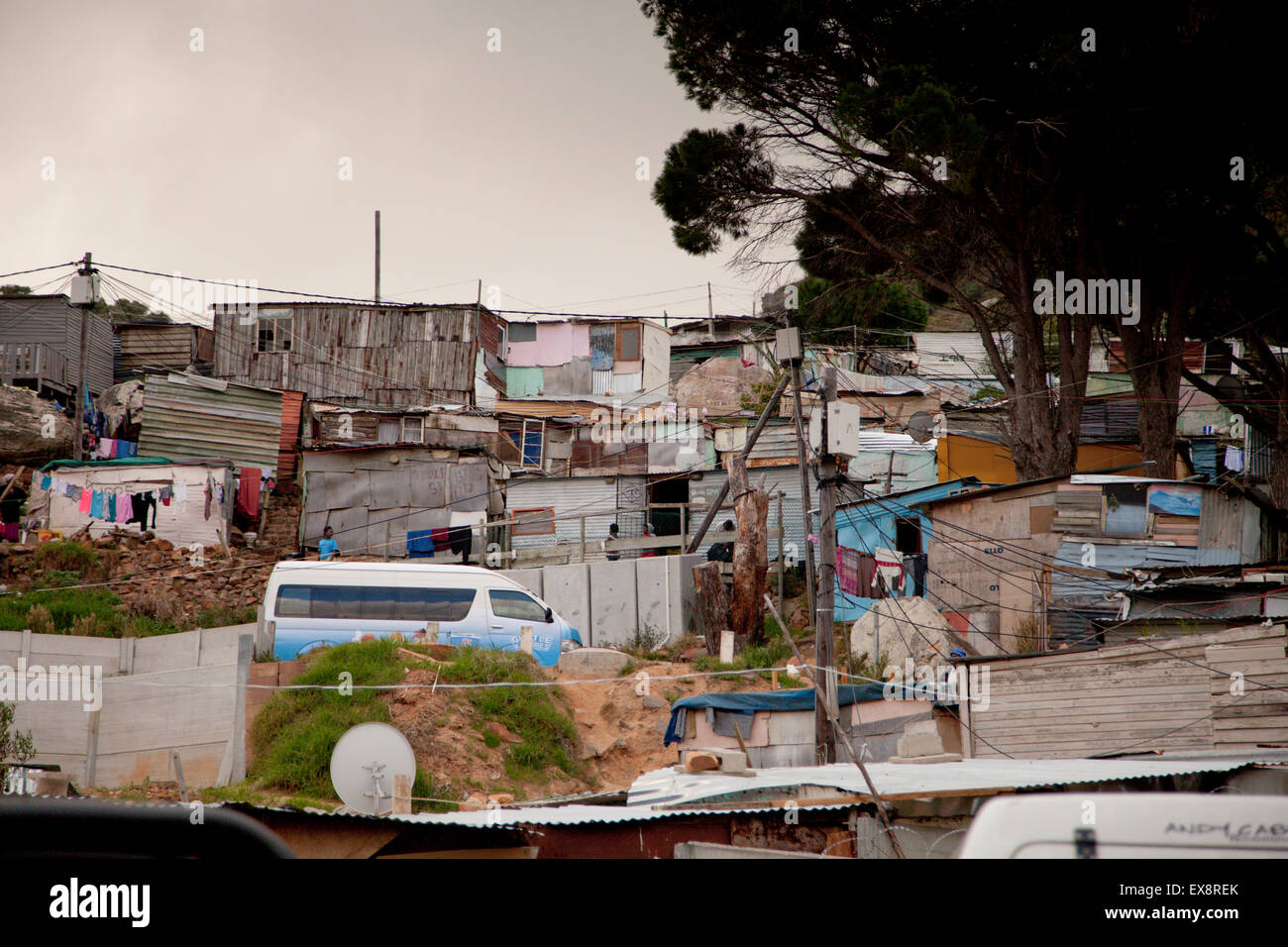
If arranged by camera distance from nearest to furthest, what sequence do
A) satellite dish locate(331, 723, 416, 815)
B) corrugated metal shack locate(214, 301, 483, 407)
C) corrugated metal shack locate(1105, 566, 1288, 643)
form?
satellite dish locate(331, 723, 416, 815) → corrugated metal shack locate(1105, 566, 1288, 643) → corrugated metal shack locate(214, 301, 483, 407)

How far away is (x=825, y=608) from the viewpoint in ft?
44.5

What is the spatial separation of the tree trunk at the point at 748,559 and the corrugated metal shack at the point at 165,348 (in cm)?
2750

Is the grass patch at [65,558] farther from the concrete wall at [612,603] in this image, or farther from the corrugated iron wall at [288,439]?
the concrete wall at [612,603]

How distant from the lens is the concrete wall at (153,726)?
47.0 ft

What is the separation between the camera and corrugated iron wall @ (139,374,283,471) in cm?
3178

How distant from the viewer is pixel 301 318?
38.5m

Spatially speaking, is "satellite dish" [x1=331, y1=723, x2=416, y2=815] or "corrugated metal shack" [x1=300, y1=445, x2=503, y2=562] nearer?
"satellite dish" [x1=331, y1=723, x2=416, y2=815]

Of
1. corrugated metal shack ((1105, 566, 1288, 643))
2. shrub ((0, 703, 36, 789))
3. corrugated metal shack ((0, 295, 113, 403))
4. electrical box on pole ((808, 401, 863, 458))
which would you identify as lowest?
shrub ((0, 703, 36, 789))

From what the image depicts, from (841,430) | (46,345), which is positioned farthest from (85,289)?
(841,430)

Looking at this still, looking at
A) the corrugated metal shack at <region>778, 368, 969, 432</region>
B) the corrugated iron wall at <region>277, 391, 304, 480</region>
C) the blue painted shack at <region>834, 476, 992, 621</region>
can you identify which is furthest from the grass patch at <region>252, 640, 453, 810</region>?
the corrugated iron wall at <region>277, 391, 304, 480</region>

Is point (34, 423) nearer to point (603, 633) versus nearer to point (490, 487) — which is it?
point (490, 487)

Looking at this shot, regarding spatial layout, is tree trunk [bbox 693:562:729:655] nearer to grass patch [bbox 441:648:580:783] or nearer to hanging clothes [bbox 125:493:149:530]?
grass patch [bbox 441:648:580:783]

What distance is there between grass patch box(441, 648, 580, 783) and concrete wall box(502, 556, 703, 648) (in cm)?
516

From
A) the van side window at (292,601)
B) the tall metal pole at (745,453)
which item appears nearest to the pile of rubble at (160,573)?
the van side window at (292,601)
